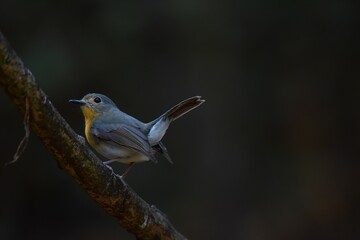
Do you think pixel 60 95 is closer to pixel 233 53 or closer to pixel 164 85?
pixel 164 85

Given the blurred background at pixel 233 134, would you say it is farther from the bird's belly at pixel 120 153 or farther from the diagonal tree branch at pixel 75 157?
the diagonal tree branch at pixel 75 157

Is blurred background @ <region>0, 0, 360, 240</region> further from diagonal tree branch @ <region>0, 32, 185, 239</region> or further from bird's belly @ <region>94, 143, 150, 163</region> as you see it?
diagonal tree branch @ <region>0, 32, 185, 239</region>

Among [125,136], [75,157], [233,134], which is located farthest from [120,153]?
[233,134]

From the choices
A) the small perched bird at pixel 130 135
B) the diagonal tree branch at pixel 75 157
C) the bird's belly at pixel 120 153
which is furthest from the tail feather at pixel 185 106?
the diagonal tree branch at pixel 75 157

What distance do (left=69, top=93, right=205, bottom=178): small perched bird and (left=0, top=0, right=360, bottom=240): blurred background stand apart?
163 inches

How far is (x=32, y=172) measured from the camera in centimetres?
937

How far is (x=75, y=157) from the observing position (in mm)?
3316

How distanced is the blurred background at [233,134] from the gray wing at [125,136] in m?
4.20

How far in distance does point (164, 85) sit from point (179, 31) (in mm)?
825

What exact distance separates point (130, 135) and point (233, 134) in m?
5.10

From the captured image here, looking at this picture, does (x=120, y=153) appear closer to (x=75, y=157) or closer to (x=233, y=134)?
(x=75, y=157)

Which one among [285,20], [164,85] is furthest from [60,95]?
[285,20]

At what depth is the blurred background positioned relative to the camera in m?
9.33

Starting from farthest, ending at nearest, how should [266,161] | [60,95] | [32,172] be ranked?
[266,161]
[32,172]
[60,95]
